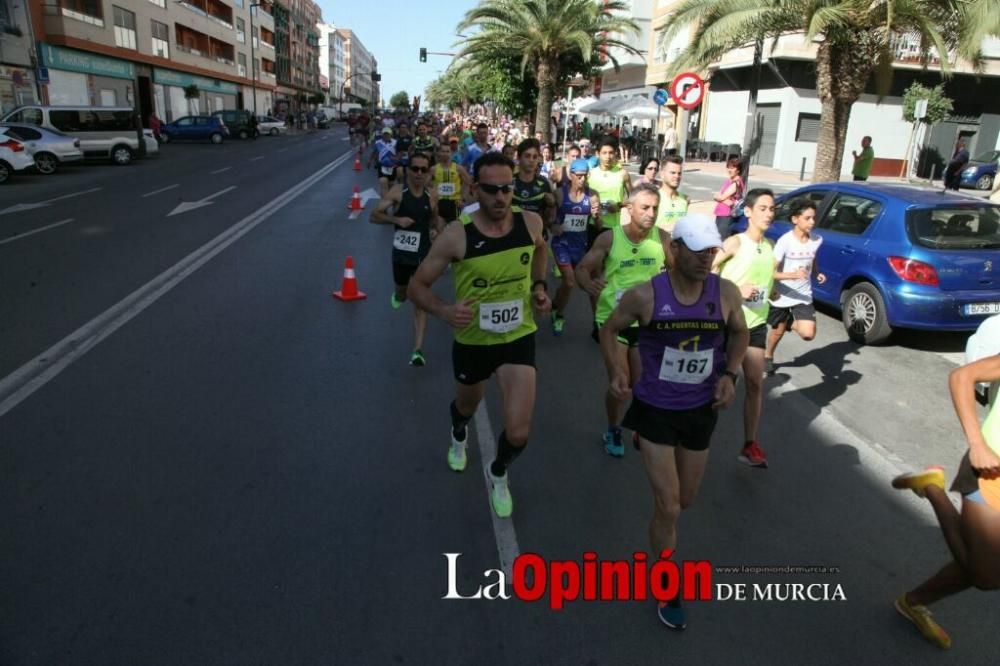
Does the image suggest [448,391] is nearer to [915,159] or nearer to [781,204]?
[781,204]

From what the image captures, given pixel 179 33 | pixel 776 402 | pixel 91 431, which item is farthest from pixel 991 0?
pixel 179 33

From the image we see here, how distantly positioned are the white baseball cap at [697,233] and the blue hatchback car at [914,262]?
487 centimetres

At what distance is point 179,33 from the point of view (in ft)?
162

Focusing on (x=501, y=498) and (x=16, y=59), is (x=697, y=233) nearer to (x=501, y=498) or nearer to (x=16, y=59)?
(x=501, y=498)

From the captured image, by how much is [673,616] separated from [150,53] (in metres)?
49.6

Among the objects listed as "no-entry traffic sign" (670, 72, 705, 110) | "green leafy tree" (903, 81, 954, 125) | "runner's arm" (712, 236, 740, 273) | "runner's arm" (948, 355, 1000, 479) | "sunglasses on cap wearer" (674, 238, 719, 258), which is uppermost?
"green leafy tree" (903, 81, 954, 125)

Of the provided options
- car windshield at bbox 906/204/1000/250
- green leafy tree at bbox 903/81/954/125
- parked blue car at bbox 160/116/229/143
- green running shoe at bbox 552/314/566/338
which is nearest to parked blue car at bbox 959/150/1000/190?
green leafy tree at bbox 903/81/954/125

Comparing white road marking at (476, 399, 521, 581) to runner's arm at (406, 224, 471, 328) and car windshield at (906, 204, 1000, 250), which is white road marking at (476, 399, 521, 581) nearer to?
runner's arm at (406, 224, 471, 328)

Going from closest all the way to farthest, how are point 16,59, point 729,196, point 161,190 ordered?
point 729,196, point 161,190, point 16,59

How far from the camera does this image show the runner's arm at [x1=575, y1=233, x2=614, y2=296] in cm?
470

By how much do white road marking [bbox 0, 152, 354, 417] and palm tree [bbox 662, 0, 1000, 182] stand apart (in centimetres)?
1130

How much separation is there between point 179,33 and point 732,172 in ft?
166

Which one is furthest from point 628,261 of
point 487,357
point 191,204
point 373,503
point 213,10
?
point 213,10

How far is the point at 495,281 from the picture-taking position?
3.89 metres
